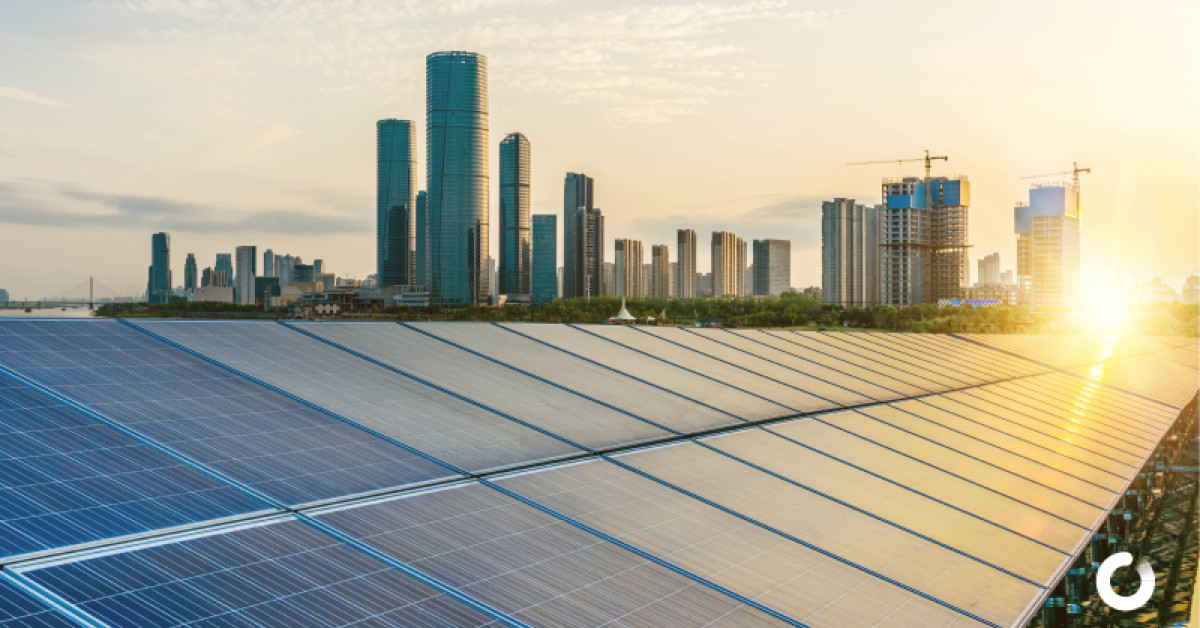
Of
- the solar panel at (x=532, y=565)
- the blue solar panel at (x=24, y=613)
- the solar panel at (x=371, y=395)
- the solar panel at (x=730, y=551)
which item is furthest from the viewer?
the solar panel at (x=371, y=395)

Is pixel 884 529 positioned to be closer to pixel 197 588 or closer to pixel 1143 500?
pixel 197 588

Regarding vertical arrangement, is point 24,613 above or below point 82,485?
below

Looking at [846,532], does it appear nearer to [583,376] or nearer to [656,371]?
[583,376]

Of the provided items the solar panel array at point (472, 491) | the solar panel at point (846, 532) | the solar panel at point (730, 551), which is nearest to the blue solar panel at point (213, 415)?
the solar panel array at point (472, 491)

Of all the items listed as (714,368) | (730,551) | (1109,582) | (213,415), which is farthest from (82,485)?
(1109,582)

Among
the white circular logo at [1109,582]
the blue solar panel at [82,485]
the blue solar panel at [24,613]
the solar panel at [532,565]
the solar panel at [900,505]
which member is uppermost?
the blue solar panel at [82,485]

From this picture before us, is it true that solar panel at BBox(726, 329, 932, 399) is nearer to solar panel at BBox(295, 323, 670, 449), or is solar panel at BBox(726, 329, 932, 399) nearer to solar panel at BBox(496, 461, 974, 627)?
solar panel at BBox(295, 323, 670, 449)

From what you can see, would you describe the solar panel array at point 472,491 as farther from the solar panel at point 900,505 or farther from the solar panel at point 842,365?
the solar panel at point 842,365
